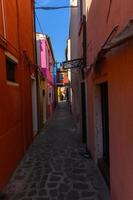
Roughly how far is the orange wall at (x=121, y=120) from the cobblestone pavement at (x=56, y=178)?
40.1 inches

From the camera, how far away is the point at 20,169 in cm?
691

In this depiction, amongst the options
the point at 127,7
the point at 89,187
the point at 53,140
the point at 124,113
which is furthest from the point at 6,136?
the point at 53,140

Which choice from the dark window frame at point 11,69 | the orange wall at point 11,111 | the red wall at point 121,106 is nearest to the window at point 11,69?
the dark window frame at point 11,69

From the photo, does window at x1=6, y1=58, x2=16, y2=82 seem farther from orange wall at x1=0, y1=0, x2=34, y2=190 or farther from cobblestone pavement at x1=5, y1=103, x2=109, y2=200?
cobblestone pavement at x1=5, y1=103, x2=109, y2=200

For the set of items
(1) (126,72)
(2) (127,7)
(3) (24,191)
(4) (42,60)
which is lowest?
(3) (24,191)

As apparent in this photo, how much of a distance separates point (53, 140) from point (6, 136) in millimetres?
5160

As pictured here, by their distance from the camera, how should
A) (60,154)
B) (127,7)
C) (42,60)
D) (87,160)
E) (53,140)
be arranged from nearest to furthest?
(127,7), (87,160), (60,154), (53,140), (42,60)

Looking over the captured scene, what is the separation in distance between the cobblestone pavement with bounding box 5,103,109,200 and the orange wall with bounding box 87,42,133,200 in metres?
1.02

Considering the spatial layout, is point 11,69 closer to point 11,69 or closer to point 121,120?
point 11,69

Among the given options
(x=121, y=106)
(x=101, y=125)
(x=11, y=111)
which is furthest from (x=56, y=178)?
(x=121, y=106)

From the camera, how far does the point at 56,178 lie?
19.9 feet

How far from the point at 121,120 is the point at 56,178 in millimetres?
3040

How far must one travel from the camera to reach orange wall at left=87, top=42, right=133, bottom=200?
3160 mm

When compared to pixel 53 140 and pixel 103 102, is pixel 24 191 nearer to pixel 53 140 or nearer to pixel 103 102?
pixel 103 102
